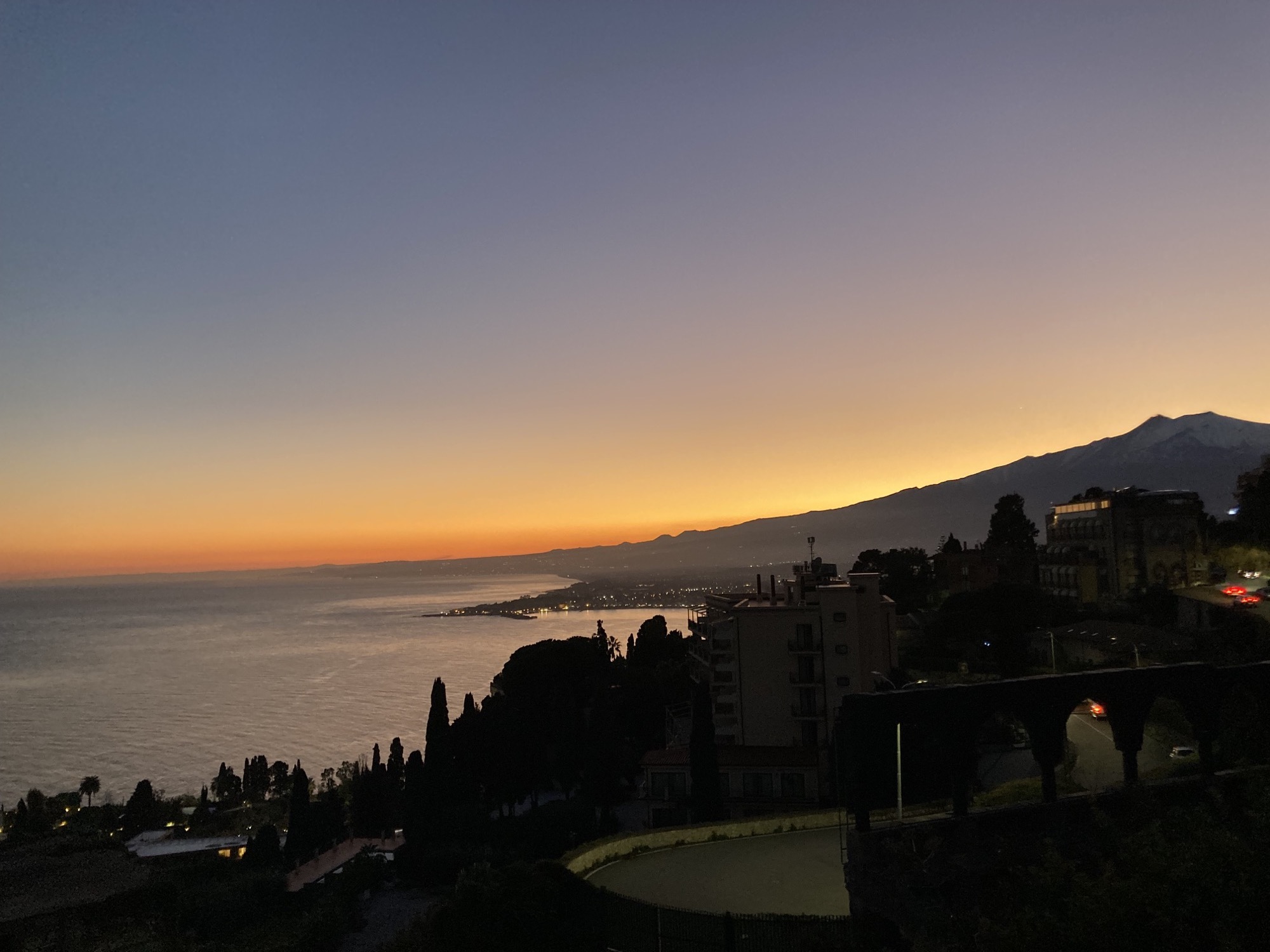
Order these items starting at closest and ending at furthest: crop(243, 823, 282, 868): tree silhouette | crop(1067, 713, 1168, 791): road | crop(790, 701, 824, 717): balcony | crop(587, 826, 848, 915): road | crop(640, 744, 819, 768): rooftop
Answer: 1. crop(587, 826, 848, 915): road
2. crop(1067, 713, 1168, 791): road
3. crop(640, 744, 819, 768): rooftop
4. crop(790, 701, 824, 717): balcony
5. crop(243, 823, 282, 868): tree silhouette

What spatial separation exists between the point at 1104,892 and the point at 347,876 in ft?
110

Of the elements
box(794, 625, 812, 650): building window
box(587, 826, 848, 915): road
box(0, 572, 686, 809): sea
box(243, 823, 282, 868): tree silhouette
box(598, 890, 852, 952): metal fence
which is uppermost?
box(794, 625, 812, 650): building window

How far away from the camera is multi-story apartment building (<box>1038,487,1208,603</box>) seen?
64.1m

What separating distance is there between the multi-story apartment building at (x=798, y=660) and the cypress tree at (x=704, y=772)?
538cm

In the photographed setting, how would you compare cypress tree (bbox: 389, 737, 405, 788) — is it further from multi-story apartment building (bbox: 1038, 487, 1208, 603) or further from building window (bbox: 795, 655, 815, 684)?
multi-story apartment building (bbox: 1038, 487, 1208, 603)

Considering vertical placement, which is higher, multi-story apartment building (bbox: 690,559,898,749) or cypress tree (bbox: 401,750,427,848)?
multi-story apartment building (bbox: 690,559,898,749)

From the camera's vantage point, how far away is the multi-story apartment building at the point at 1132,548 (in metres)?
64.1

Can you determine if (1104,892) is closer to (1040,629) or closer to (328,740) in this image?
(1040,629)

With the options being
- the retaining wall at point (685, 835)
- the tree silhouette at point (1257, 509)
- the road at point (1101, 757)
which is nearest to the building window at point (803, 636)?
the road at point (1101, 757)

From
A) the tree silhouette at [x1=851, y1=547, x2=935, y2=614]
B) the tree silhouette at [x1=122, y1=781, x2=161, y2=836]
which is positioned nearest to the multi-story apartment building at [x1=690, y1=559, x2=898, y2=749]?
the tree silhouette at [x1=851, y1=547, x2=935, y2=614]

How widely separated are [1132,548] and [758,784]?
43429mm

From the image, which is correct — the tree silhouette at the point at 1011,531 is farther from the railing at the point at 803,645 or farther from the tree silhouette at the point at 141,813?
the tree silhouette at the point at 141,813

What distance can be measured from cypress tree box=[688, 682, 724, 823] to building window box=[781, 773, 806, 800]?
294 centimetres

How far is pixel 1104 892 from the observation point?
10.3 meters
